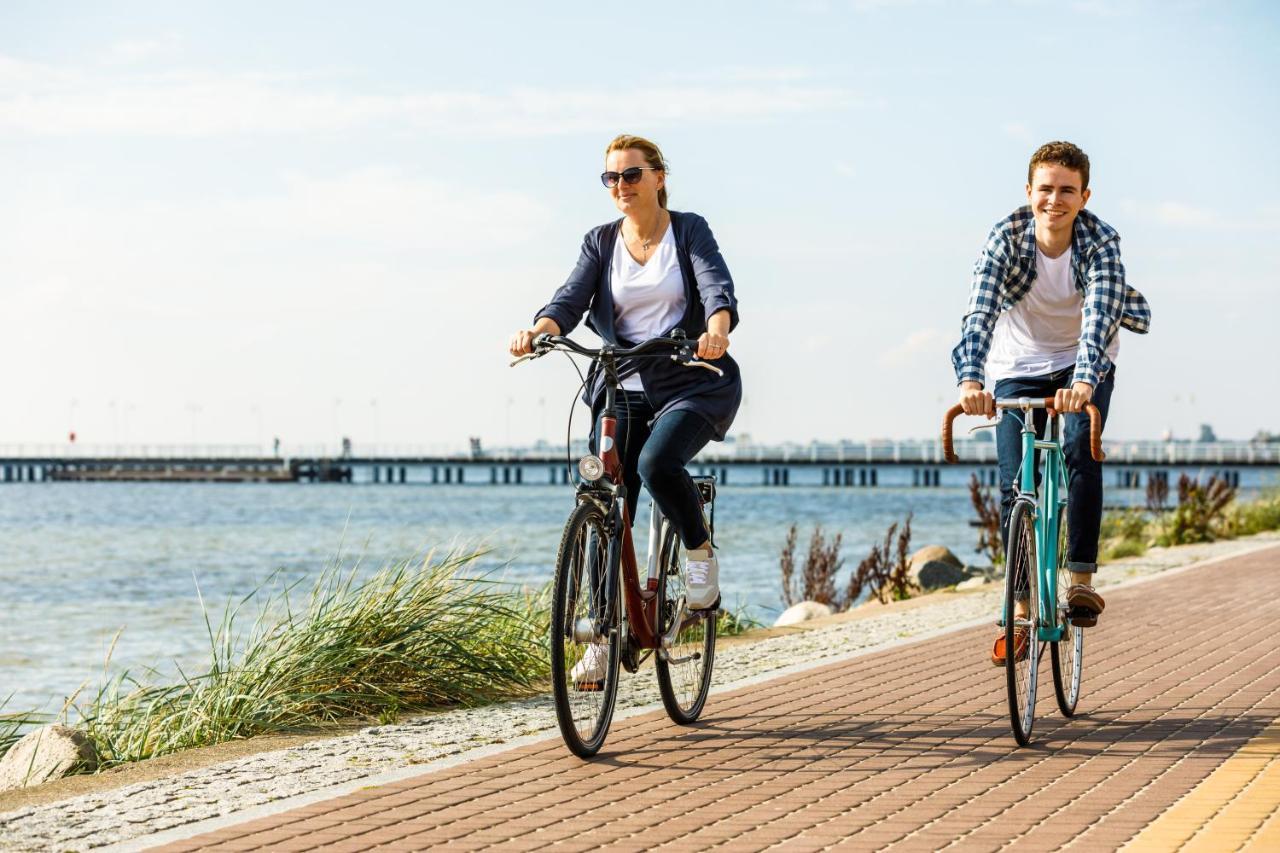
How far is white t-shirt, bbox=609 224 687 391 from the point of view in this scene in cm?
620

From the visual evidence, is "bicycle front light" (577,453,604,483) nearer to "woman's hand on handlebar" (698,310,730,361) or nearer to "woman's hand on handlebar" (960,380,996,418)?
"woman's hand on handlebar" (698,310,730,361)

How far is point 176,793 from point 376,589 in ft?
9.19

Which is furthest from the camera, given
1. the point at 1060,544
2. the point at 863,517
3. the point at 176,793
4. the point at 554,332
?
the point at 863,517

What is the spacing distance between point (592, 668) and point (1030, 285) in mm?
2336

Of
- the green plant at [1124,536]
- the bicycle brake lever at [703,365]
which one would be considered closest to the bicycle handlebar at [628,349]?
the bicycle brake lever at [703,365]

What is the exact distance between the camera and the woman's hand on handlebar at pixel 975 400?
6.12 meters

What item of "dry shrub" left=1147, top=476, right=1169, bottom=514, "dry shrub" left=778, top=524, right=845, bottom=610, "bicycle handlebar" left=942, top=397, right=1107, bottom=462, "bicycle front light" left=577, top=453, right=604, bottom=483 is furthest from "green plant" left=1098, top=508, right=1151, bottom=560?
"bicycle front light" left=577, top=453, right=604, bottom=483

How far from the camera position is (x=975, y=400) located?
612 centimetres

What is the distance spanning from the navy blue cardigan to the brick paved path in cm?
126

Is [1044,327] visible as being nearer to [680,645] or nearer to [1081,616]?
[1081,616]

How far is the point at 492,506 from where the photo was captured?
8475 cm

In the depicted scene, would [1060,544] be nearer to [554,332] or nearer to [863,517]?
[554,332]

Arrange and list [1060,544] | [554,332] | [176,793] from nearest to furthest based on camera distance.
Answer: [176,793] < [554,332] < [1060,544]

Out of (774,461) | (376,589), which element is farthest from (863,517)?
(376,589)
